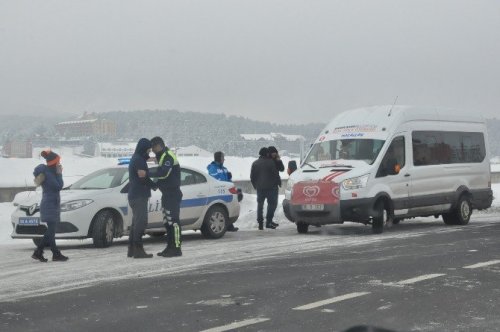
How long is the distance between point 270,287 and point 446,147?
9690mm

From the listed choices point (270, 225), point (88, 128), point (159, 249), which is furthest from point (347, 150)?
point (88, 128)

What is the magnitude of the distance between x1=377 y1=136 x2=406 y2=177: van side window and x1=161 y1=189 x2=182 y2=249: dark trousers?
190 inches

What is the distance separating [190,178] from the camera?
15.4m

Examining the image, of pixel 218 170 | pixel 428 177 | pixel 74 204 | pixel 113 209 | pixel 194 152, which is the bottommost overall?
pixel 113 209

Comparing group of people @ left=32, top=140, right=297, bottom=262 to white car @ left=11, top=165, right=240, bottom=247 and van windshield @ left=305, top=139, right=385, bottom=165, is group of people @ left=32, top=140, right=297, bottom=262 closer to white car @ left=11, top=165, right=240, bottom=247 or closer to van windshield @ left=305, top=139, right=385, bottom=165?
white car @ left=11, top=165, right=240, bottom=247

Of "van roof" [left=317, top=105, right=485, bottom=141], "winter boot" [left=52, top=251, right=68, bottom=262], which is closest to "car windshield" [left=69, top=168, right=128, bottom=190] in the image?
"winter boot" [left=52, top=251, right=68, bottom=262]

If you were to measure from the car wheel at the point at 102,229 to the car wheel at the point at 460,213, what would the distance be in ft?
24.6

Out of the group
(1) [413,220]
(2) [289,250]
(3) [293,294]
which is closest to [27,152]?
(1) [413,220]

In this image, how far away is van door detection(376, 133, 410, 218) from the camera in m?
15.8

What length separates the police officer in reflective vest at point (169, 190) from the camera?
→ 1227 cm

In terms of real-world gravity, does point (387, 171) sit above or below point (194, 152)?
below

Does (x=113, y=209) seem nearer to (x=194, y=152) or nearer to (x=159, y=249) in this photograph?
(x=159, y=249)

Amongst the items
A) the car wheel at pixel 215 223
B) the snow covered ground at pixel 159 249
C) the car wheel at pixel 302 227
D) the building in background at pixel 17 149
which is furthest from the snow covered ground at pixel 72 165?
the car wheel at pixel 215 223

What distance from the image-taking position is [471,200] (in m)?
17.9
